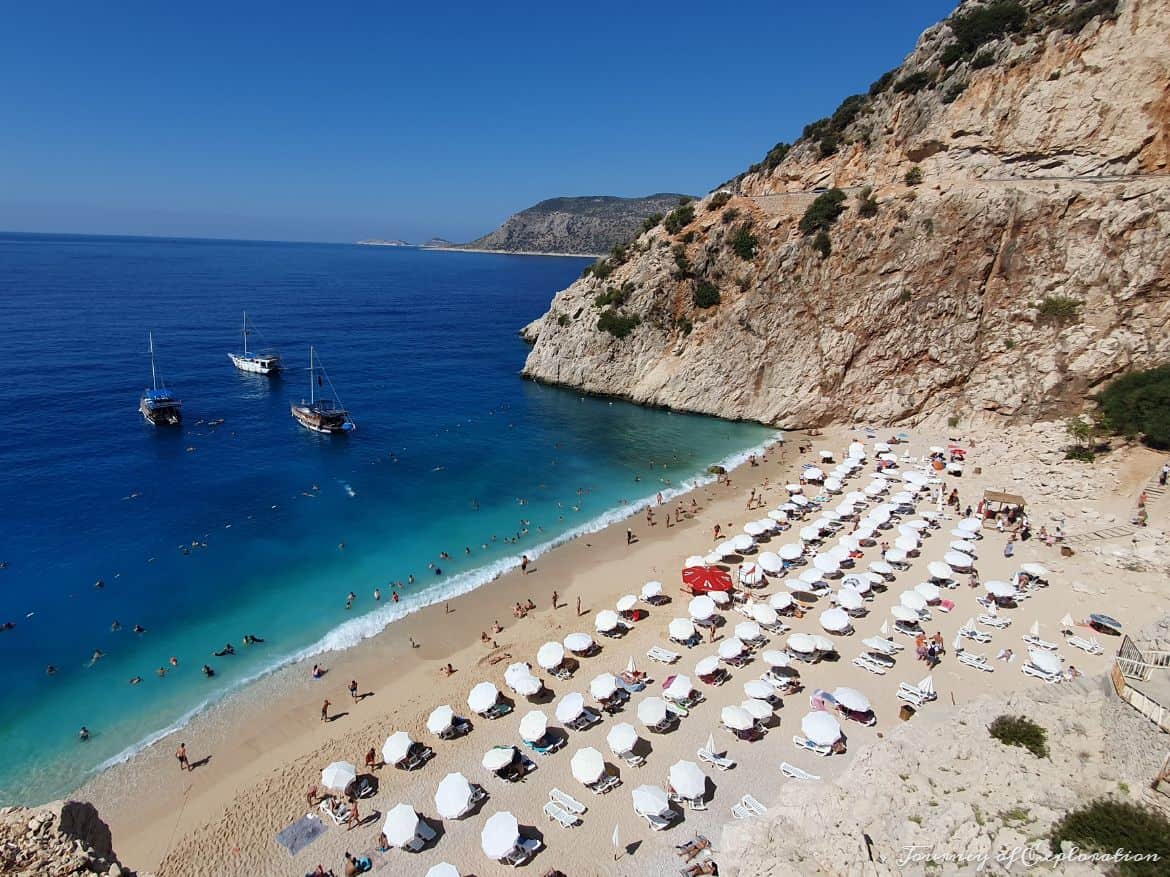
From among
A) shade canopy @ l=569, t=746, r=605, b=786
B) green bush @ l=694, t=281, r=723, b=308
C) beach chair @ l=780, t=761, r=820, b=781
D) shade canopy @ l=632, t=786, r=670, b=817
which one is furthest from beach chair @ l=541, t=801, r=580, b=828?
green bush @ l=694, t=281, r=723, b=308

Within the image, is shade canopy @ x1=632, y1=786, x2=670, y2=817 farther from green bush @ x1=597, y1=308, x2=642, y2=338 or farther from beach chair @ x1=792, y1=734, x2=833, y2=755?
green bush @ x1=597, y1=308, x2=642, y2=338

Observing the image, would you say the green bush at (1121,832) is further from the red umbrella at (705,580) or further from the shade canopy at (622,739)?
the red umbrella at (705,580)

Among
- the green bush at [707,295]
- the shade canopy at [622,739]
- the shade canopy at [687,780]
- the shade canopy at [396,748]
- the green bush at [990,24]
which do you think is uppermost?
the green bush at [990,24]

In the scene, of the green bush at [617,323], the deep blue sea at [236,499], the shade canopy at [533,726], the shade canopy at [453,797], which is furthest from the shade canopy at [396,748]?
the green bush at [617,323]

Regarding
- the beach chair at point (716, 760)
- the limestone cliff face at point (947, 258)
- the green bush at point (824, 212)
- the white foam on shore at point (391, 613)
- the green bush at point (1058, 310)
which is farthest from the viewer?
the green bush at point (824, 212)

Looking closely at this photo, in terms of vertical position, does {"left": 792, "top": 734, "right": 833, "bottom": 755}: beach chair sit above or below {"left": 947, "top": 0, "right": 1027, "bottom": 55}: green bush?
below

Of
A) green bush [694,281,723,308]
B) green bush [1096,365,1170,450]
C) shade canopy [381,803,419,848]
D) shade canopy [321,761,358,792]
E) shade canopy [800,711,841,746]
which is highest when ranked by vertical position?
green bush [694,281,723,308]

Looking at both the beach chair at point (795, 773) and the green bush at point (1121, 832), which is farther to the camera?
the beach chair at point (795, 773)

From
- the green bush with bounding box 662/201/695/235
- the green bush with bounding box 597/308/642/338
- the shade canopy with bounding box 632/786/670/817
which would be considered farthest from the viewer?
the green bush with bounding box 662/201/695/235
